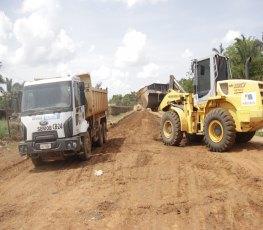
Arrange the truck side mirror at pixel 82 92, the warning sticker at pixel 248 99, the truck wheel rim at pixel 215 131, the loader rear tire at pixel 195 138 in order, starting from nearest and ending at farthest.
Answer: the warning sticker at pixel 248 99 → the truck wheel rim at pixel 215 131 → the truck side mirror at pixel 82 92 → the loader rear tire at pixel 195 138

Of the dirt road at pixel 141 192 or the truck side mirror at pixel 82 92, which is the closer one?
the dirt road at pixel 141 192

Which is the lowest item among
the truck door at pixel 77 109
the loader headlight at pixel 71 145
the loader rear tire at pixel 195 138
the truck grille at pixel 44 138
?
the loader rear tire at pixel 195 138

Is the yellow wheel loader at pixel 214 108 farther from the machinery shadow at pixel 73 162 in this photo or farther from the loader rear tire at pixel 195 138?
the machinery shadow at pixel 73 162

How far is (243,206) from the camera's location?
685 centimetres

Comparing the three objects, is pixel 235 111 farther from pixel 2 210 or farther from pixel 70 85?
pixel 2 210

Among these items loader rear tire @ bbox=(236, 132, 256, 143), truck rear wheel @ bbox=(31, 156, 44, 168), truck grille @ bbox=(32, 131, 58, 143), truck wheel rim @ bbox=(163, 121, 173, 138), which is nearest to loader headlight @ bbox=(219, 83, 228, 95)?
loader rear tire @ bbox=(236, 132, 256, 143)

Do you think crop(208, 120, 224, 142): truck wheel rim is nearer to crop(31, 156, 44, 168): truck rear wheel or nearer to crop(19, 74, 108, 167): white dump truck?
crop(19, 74, 108, 167): white dump truck

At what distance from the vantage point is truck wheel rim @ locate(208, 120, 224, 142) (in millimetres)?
12344

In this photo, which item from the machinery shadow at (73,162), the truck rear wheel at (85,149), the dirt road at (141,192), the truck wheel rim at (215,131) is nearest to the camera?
the dirt road at (141,192)

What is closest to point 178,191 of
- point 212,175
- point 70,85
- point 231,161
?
point 212,175

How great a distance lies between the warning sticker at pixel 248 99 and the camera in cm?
1148

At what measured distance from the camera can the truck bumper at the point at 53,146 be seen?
38.4ft

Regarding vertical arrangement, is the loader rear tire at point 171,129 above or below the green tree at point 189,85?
below

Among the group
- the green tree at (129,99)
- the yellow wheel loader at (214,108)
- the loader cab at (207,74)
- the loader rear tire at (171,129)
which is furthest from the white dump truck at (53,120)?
the green tree at (129,99)
